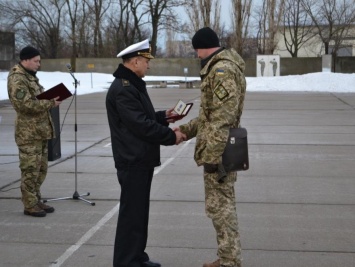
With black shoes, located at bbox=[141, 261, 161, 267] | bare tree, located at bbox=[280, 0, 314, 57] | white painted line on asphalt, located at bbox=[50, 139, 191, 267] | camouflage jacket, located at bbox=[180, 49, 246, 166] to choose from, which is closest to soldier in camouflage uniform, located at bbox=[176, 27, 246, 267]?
camouflage jacket, located at bbox=[180, 49, 246, 166]

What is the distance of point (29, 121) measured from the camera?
21.4 feet

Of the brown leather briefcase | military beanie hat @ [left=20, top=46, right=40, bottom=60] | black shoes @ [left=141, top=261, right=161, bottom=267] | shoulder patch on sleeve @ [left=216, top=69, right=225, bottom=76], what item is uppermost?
military beanie hat @ [left=20, top=46, right=40, bottom=60]

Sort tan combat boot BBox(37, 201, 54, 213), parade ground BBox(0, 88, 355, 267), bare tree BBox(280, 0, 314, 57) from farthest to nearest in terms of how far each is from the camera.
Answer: bare tree BBox(280, 0, 314, 57) < tan combat boot BBox(37, 201, 54, 213) < parade ground BBox(0, 88, 355, 267)

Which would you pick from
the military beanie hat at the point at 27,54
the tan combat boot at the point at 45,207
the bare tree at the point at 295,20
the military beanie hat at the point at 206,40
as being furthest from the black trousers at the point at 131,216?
the bare tree at the point at 295,20

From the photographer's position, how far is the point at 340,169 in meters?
9.52

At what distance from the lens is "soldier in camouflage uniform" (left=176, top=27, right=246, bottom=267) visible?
4.38 metres

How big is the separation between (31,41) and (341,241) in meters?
68.1

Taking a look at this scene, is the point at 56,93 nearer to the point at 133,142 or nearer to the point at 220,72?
the point at 133,142

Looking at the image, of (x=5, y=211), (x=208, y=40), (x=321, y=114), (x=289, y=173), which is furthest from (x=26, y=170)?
(x=321, y=114)

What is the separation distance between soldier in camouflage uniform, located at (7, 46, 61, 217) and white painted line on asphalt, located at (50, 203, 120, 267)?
720 mm

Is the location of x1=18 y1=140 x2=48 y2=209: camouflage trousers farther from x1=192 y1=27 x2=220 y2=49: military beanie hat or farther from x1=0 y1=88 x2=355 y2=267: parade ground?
x1=192 y1=27 x2=220 y2=49: military beanie hat

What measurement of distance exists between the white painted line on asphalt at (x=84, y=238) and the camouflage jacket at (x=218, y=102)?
162cm

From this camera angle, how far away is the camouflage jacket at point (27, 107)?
636cm

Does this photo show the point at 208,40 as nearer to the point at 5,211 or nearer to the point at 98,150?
the point at 5,211
